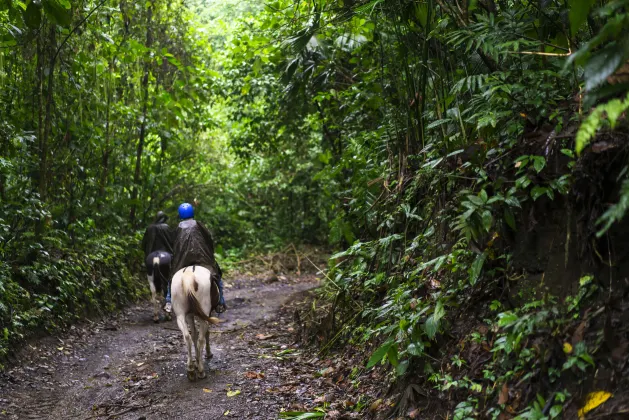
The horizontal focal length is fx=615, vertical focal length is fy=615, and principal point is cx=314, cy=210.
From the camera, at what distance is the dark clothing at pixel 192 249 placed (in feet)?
26.8

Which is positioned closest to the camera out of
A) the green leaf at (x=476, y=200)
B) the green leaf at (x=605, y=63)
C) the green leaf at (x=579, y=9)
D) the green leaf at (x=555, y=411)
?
the green leaf at (x=605, y=63)

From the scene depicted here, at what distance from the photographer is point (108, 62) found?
12820mm

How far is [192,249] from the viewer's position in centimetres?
818

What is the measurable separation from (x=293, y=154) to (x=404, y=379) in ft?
51.2

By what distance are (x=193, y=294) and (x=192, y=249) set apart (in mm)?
714

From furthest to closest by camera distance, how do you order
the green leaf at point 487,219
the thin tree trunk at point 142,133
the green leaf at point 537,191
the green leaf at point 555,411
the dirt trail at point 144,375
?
the thin tree trunk at point 142,133 → the dirt trail at point 144,375 → the green leaf at point 487,219 → the green leaf at point 537,191 → the green leaf at point 555,411

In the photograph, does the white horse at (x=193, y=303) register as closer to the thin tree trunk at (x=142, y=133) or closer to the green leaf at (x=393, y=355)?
the green leaf at (x=393, y=355)

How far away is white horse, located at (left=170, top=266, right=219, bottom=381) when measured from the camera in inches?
305

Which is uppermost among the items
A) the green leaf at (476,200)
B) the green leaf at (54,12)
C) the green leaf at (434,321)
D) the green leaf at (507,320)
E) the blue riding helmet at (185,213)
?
the green leaf at (54,12)

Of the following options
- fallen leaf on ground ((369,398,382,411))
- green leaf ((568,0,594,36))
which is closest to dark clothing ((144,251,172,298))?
fallen leaf on ground ((369,398,382,411))


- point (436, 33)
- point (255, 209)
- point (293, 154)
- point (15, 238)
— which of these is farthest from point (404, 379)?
point (255, 209)

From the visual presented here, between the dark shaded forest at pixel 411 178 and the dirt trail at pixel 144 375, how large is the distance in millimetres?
589

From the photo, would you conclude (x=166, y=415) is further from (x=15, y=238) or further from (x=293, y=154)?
(x=293, y=154)

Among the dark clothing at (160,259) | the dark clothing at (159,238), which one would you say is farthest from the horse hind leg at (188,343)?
the dark clothing at (159,238)
